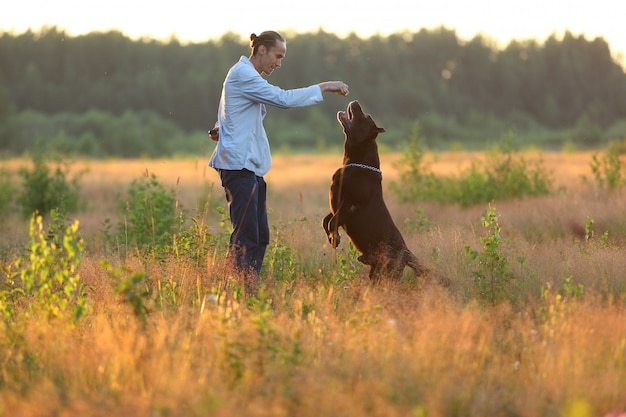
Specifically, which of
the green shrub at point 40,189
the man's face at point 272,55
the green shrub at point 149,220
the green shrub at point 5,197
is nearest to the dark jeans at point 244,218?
the man's face at point 272,55

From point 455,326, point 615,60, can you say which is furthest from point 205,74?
point 455,326

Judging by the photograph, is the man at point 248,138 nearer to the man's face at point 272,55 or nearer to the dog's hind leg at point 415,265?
the man's face at point 272,55

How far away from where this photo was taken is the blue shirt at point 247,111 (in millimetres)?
5898

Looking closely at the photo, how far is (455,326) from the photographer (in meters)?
4.57

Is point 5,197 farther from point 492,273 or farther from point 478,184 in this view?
point 492,273

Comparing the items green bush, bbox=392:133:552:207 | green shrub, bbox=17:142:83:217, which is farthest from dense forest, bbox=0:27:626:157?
green bush, bbox=392:133:552:207

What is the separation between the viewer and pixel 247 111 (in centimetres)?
608

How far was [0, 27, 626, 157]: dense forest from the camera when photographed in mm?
53031

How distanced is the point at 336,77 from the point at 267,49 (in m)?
58.4

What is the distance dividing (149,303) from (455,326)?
6.77ft

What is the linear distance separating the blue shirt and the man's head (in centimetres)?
10

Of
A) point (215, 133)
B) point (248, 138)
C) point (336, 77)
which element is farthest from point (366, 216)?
point (336, 77)

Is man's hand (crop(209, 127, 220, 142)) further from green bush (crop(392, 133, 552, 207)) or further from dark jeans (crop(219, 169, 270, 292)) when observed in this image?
green bush (crop(392, 133, 552, 207))

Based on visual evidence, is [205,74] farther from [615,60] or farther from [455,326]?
[455,326]
